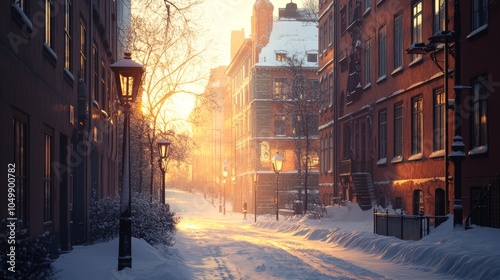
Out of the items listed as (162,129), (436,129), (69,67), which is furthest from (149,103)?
(69,67)

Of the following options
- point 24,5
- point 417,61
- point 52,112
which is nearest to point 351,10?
point 417,61

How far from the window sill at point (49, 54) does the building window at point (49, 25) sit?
28cm

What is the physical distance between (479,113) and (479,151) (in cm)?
125

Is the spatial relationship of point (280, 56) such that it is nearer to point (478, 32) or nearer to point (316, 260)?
point (478, 32)

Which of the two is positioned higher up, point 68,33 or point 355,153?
point 68,33

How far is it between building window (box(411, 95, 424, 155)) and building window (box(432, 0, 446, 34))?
3157 millimetres

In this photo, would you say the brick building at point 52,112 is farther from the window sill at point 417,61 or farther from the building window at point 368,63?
the building window at point 368,63

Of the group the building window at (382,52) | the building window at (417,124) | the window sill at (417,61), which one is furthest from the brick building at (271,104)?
the window sill at (417,61)

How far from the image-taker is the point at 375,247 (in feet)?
64.8

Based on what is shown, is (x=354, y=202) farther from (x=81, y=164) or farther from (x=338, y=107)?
(x=81, y=164)

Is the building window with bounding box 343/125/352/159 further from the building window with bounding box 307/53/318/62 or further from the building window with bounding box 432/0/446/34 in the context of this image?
the building window with bounding box 307/53/318/62

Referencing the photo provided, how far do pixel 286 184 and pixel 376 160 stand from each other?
117 ft

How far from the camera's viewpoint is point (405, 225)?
790 inches

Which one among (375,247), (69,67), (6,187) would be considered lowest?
(375,247)
